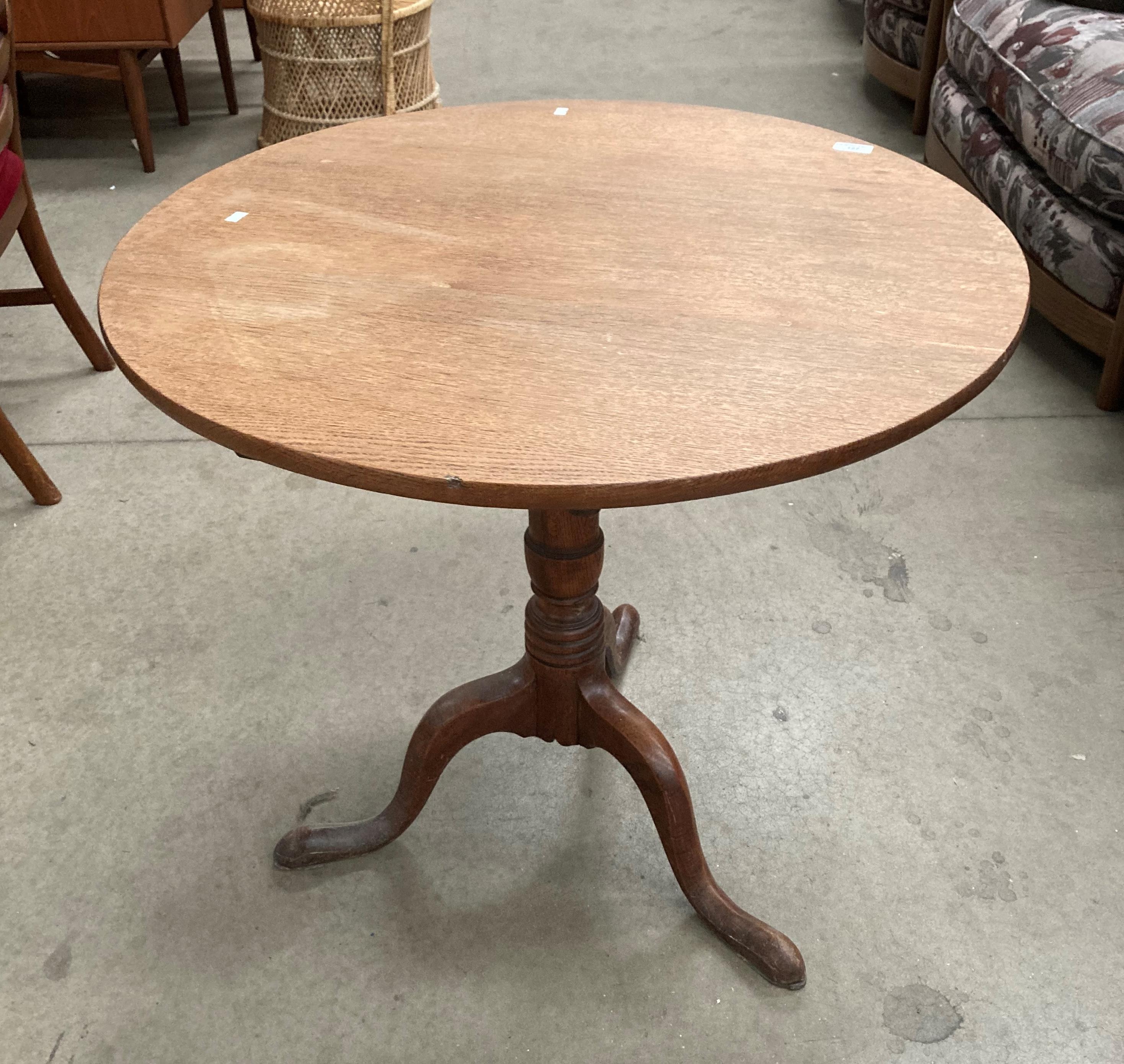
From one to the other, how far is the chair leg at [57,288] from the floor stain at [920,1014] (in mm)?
1583

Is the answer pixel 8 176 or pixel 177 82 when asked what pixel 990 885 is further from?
pixel 177 82

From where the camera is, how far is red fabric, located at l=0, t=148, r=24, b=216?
1.80 metres

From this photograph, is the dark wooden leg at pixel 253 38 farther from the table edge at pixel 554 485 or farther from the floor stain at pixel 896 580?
the table edge at pixel 554 485

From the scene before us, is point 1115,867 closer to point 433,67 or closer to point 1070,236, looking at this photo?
point 1070,236

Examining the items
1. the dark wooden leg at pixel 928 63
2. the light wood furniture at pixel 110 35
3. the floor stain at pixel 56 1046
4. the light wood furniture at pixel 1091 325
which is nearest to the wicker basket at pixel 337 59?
the light wood furniture at pixel 110 35

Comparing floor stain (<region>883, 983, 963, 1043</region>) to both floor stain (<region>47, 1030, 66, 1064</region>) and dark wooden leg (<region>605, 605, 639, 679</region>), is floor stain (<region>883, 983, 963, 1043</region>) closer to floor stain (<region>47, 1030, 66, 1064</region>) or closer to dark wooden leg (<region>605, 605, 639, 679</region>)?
dark wooden leg (<region>605, 605, 639, 679</region>)

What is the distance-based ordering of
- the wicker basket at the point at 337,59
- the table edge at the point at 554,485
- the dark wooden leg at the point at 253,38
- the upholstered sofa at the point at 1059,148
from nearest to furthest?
the table edge at the point at 554,485
the upholstered sofa at the point at 1059,148
the wicker basket at the point at 337,59
the dark wooden leg at the point at 253,38

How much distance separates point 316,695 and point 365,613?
0.18 metres

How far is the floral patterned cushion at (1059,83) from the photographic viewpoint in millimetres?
1914

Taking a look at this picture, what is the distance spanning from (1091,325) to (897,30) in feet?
5.09

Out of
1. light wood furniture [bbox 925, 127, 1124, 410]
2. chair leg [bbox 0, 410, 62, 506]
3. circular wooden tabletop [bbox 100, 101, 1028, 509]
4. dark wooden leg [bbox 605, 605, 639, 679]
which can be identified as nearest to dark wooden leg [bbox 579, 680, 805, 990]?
dark wooden leg [bbox 605, 605, 639, 679]

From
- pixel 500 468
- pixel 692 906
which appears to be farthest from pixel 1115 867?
pixel 500 468

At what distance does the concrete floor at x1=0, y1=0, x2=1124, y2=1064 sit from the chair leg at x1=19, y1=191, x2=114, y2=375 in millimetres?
65

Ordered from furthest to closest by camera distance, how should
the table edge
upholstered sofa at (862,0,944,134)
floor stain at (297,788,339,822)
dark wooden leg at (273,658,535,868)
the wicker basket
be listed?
upholstered sofa at (862,0,944,134)
the wicker basket
floor stain at (297,788,339,822)
dark wooden leg at (273,658,535,868)
the table edge
